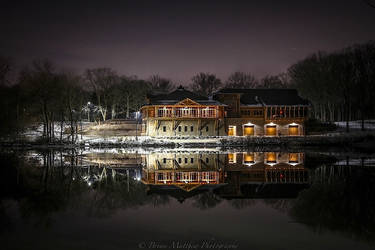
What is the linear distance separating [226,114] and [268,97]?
971 centimetres

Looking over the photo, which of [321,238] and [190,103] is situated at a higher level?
[190,103]

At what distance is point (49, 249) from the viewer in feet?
24.2

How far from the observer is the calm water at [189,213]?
784cm

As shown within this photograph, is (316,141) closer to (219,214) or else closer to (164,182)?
(164,182)

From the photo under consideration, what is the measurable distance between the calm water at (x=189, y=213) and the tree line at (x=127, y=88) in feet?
112

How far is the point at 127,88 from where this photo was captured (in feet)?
267

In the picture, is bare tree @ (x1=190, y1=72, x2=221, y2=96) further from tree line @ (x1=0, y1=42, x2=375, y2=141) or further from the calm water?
the calm water

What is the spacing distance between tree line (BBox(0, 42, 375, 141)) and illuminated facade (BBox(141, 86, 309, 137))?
7.69 m

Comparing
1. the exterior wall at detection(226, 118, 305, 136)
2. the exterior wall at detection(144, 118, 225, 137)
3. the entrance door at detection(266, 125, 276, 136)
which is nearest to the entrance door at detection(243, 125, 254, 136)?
the exterior wall at detection(226, 118, 305, 136)

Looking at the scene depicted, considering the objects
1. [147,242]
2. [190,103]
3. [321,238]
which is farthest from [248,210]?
[190,103]

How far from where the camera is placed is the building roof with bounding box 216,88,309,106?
6397 cm

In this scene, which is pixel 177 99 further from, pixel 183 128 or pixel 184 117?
pixel 183 128

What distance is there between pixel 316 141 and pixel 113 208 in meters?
46.2

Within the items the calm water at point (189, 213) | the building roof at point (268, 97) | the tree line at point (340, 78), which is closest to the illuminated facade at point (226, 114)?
the building roof at point (268, 97)
